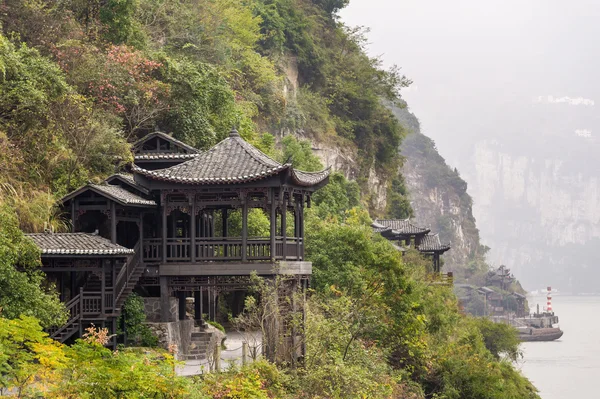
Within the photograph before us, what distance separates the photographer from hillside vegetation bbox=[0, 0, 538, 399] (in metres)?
17.3

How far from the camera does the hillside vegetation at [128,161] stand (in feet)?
56.9

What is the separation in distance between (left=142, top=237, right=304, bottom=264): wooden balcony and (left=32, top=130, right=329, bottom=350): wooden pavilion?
3cm

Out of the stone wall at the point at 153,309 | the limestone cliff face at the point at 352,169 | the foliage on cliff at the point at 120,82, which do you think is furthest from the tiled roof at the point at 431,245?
the stone wall at the point at 153,309

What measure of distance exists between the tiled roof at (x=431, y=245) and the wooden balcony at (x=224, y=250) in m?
28.8

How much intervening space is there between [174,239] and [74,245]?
3381mm

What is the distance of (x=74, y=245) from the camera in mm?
22062

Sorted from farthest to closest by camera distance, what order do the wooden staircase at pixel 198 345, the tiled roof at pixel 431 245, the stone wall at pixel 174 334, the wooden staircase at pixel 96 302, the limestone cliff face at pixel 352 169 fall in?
the limestone cliff face at pixel 352 169 → the tiled roof at pixel 431 245 → the wooden staircase at pixel 198 345 → the stone wall at pixel 174 334 → the wooden staircase at pixel 96 302

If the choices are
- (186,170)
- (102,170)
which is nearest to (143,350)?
(186,170)

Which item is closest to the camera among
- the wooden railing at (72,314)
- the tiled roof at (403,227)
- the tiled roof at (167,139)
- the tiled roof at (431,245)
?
the wooden railing at (72,314)

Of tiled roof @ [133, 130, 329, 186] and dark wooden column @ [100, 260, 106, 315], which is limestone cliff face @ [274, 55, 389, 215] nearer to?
tiled roof @ [133, 130, 329, 186]

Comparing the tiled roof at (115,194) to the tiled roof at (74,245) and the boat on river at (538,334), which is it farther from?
the boat on river at (538,334)

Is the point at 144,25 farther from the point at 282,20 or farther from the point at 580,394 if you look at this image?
the point at 580,394

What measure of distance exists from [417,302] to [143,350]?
11252 millimetres

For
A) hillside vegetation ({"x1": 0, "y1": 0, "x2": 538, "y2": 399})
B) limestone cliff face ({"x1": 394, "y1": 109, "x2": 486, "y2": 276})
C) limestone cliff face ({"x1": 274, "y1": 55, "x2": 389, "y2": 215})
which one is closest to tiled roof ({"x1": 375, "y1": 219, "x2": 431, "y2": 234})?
hillside vegetation ({"x1": 0, "y1": 0, "x2": 538, "y2": 399})
